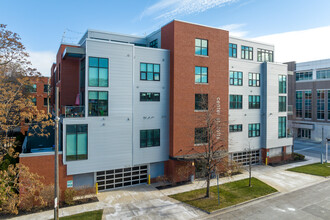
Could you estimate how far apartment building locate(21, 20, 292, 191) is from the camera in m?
20.4

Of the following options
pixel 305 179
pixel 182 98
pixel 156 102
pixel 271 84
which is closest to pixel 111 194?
pixel 156 102

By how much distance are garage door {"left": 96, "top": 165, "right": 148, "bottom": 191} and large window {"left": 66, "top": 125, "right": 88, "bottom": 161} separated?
266cm

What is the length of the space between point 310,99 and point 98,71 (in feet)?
170

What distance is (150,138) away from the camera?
23266 millimetres

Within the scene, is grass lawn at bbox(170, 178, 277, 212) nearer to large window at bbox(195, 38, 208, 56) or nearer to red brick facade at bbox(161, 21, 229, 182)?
red brick facade at bbox(161, 21, 229, 182)

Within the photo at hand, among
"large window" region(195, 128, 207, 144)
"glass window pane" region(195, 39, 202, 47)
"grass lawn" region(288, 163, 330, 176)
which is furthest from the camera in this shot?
"grass lawn" region(288, 163, 330, 176)

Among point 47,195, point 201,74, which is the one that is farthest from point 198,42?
point 47,195

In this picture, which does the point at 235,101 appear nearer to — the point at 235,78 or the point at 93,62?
the point at 235,78

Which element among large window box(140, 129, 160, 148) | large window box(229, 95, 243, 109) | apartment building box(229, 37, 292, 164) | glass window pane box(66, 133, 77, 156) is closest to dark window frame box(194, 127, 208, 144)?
large window box(140, 129, 160, 148)

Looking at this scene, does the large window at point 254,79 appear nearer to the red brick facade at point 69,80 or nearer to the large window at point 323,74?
the red brick facade at point 69,80

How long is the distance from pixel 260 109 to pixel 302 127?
29152 mm

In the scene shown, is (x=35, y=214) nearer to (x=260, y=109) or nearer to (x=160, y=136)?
(x=160, y=136)

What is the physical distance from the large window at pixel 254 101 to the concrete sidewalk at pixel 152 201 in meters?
8.99

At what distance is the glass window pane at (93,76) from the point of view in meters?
20.5
